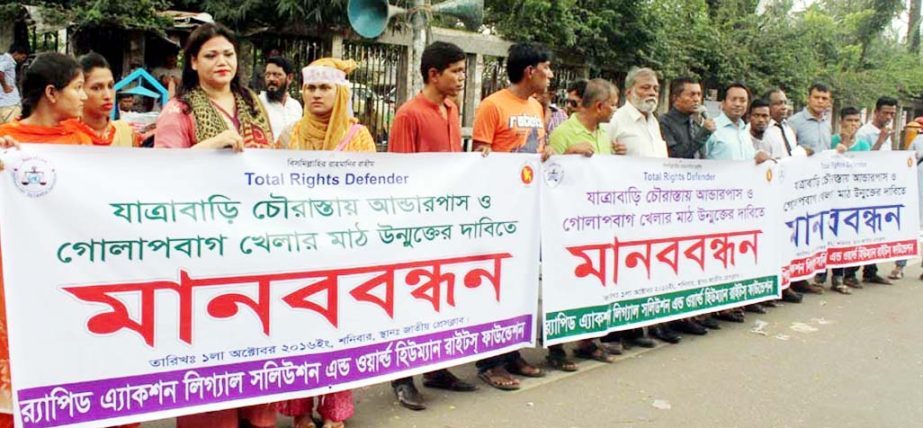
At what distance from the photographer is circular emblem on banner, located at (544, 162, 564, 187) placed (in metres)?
4.39

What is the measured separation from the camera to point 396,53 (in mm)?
11289

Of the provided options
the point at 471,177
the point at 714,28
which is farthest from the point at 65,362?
the point at 714,28

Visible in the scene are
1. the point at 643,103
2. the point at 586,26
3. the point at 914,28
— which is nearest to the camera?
the point at 643,103

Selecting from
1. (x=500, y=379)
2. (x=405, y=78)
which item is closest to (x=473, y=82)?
(x=405, y=78)

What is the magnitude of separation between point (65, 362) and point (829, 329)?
5126 mm

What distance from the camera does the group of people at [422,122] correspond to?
10.2 ft

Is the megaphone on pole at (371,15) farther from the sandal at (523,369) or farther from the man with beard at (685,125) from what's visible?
the sandal at (523,369)

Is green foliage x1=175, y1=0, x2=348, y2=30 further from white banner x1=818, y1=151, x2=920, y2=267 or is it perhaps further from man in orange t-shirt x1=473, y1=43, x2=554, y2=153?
white banner x1=818, y1=151, x2=920, y2=267

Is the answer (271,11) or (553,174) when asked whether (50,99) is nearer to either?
(553,174)

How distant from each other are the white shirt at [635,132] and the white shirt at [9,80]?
20.3 ft

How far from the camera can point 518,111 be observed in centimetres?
459

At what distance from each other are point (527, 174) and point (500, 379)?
3.68 feet

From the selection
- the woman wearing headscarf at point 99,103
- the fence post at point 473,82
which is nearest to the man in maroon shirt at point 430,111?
the woman wearing headscarf at point 99,103

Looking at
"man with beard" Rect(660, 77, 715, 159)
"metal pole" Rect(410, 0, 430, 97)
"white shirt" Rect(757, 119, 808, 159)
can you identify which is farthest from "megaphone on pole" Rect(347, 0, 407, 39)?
"white shirt" Rect(757, 119, 808, 159)
